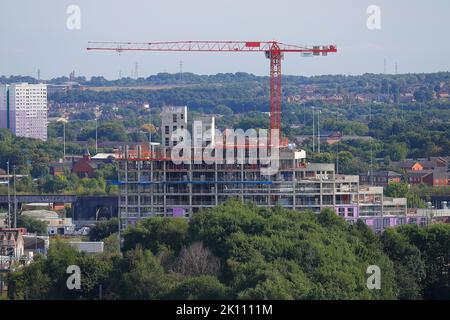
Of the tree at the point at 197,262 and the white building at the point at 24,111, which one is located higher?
the white building at the point at 24,111

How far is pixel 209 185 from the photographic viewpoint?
65062 millimetres

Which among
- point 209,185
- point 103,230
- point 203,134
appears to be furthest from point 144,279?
point 103,230

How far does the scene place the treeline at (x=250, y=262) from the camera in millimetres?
44906

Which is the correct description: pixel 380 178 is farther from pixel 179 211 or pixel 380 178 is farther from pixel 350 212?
pixel 179 211

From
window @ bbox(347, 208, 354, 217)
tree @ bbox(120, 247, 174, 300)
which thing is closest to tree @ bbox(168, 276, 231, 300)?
tree @ bbox(120, 247, 174, 300)

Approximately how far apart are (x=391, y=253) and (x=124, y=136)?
88.3m

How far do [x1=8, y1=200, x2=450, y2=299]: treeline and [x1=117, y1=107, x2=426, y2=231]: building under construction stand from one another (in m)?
8.17

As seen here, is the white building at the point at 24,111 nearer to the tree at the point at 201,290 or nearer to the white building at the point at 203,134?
the white building at the point at 203,134

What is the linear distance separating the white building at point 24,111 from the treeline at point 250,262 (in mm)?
99847

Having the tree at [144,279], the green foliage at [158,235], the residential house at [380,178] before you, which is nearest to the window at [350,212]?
the green foliage at [158,235]

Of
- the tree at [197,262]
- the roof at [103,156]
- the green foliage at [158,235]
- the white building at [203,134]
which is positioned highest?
the white building at [203,134]

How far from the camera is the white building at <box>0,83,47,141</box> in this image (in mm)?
156250

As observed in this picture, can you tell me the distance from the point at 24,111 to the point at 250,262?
116562mm
